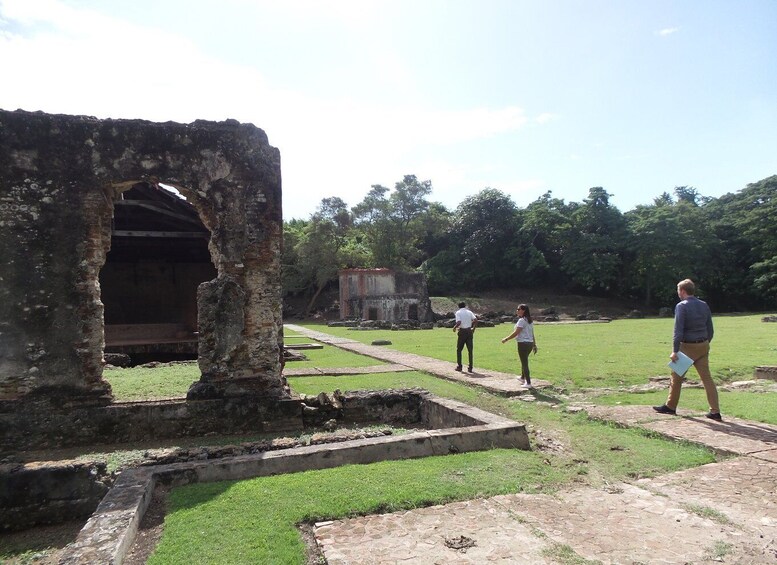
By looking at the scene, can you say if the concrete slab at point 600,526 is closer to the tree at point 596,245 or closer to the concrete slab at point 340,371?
the concrete slab at point 340,371

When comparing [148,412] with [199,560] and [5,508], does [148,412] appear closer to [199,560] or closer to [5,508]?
[5,508]

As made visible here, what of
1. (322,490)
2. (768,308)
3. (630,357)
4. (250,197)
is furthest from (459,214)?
(322,490)

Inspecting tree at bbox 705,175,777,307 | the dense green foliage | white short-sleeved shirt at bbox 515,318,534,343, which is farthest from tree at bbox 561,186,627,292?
white short-sleeved shirt at bbox 515,318,534,343

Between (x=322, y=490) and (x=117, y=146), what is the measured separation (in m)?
5.54

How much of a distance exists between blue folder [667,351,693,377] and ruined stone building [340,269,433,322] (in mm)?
25417

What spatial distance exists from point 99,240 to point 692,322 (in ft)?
24.9

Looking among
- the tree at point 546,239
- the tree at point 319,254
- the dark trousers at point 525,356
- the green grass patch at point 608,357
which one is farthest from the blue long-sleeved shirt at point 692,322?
the tree at point 546,239

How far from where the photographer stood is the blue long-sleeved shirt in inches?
242

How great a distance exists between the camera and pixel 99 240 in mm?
6996

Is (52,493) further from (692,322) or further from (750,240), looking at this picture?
(750,240)

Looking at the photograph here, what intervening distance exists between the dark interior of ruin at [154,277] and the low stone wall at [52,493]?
11.0 meters

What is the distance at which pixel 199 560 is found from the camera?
3168 mm

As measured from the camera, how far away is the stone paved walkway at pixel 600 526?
3.07 metres

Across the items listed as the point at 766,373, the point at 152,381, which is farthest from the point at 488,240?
the point at 152,381
